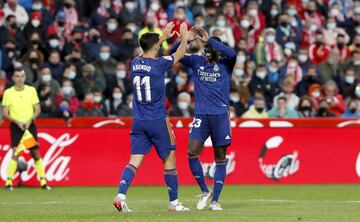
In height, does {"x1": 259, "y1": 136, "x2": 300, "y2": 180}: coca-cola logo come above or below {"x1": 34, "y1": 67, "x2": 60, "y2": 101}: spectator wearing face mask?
below

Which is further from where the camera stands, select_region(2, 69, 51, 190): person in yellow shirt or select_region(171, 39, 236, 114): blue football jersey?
select_region(2, 69, 51, 190): person in yellow shirt

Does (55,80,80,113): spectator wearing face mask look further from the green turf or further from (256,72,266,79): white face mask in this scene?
(256,72,266,79): white face mask

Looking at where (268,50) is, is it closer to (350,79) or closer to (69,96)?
(350,79)

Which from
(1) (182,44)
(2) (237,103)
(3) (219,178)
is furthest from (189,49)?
(1) (182,44)

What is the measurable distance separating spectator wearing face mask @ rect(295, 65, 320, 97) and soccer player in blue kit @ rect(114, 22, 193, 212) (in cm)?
1539

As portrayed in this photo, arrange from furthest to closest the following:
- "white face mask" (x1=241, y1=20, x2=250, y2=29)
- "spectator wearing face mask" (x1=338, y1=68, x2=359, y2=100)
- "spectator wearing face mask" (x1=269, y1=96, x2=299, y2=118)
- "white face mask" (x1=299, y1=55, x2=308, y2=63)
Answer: "white face mask" (x1=241, y1=20, x2=250, y2=29) → "white face mask" (x1=299, y1=55, x2=308, y2=63) → "spectator wearing face mask" (x1=338, y1=68, x2=359, y2=100) → "spectator wearing face mask" (x1=269, y1=96, x2=299, y2=118)

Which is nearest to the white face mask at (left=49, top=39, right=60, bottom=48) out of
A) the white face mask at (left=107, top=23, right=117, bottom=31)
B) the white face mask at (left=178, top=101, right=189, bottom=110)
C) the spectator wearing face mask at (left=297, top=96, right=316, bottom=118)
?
the white face mask at (left=107, top=23, right=117, bottom=31)

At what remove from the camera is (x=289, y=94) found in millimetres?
30578

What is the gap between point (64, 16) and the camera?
31.0m

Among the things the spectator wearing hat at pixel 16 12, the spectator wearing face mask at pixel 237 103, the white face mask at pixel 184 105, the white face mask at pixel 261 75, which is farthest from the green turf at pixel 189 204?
the spectator wearing hat at pixel 16 12

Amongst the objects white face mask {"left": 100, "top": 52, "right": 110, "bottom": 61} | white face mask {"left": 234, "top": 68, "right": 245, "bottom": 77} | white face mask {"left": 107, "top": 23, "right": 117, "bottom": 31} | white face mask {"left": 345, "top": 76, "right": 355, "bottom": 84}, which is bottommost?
white face mask {"left": 345, "top": 76, "right": 355, "bottom": 84}

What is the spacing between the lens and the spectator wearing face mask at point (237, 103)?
29531 mm

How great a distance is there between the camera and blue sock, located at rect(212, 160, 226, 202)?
17.3m

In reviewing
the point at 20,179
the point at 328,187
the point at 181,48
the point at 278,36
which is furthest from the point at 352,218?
the point at 278,36
